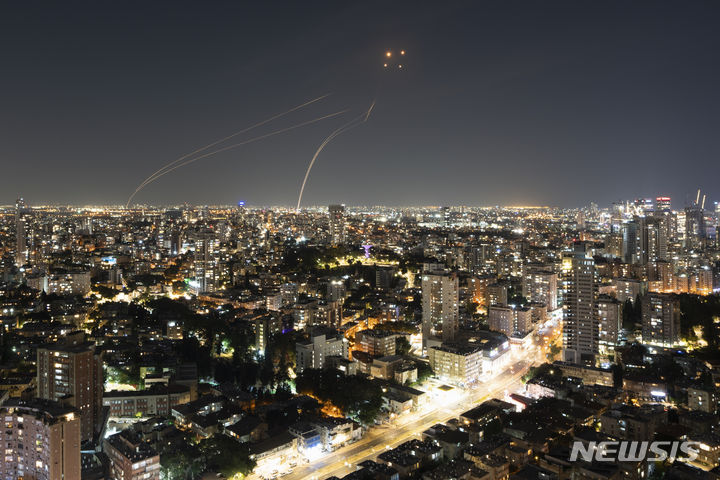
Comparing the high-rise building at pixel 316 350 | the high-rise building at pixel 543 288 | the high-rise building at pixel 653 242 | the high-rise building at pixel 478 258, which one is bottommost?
the high-rise building at pixel 316 350

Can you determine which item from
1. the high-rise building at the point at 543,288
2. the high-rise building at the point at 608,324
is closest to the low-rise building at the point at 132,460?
the high-rise building at the point at 608,324

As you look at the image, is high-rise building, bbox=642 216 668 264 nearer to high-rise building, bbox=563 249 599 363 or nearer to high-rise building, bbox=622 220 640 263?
high-rise building, bbox=622 220 640 263

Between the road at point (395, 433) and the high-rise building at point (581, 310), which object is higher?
the high-rise building at point (581, 310)

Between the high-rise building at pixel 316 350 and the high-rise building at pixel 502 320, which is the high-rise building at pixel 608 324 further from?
the high-rise building at pixel 316 350

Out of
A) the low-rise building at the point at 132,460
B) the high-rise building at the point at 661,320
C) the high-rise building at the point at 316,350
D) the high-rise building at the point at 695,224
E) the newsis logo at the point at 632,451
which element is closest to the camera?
the low-rise building at the point at 132,460

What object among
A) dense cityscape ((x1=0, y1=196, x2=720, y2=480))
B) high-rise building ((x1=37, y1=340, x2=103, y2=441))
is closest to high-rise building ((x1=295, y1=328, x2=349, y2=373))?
dense cityscape ((x1=0, y1=196, x2=720, y2=480))

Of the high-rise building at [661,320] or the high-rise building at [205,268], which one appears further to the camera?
the high-rise building at [205,268]
